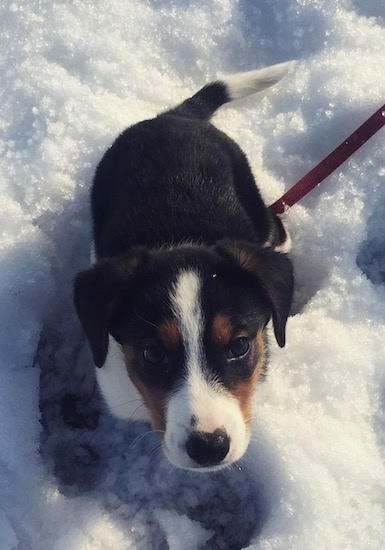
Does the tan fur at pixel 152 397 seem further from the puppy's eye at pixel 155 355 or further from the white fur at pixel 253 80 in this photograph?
the white fur at pixel 253 80

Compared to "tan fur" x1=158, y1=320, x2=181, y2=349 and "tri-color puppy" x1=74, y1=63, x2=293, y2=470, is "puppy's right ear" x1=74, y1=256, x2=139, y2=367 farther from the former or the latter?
"tan fur" x1=158, y1=320, x2=181, y2=349

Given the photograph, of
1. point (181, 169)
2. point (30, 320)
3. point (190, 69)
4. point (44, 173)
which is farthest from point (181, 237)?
point (190, 69)

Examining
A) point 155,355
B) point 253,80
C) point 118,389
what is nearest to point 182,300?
point 155,355

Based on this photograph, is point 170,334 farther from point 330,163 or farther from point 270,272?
point 330,163

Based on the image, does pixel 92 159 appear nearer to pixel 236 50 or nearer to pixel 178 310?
pixel 236 50

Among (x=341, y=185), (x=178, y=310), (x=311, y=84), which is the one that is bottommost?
(x=341, y=185)

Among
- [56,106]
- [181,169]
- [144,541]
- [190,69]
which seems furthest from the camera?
[190,69]

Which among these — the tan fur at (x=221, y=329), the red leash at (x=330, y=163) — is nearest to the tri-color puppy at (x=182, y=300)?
the tan fur at (x=221, y=329)
